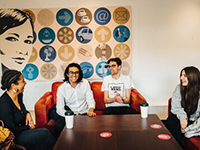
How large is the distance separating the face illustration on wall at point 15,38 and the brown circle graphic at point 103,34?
3.98ft

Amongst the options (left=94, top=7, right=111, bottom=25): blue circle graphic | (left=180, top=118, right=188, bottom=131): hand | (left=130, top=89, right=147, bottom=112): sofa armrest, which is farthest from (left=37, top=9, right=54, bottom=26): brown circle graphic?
(left=180, top=118, right=188, bottom=131): hand

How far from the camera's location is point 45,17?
3.12m

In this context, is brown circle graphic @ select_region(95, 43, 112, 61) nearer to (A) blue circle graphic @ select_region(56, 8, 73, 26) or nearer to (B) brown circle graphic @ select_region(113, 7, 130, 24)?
(B) brown circle graphic @ select_region(113, 7, 130, 24)

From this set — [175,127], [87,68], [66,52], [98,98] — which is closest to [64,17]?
[66,52]

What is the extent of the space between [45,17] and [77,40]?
2.32ft

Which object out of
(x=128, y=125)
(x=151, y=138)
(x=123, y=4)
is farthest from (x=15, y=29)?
(x=151, y=138)

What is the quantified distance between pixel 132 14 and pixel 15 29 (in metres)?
2.17

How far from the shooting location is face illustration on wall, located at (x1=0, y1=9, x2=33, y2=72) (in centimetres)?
Result: 313

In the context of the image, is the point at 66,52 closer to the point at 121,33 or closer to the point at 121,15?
the point at 121,33

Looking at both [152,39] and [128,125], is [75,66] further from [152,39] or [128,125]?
[152,39]

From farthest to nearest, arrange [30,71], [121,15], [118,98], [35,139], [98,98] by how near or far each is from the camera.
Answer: [30,71]
[121,15]
[98,98]
[118,98]
[35,139]

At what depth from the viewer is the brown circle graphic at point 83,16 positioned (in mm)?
3109

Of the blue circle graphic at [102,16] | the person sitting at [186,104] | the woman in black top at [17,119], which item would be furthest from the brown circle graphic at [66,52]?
the person sitting at [186,104]

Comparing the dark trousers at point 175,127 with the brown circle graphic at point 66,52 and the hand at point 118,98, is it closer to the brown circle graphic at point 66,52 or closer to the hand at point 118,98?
the hand at point 118,98
